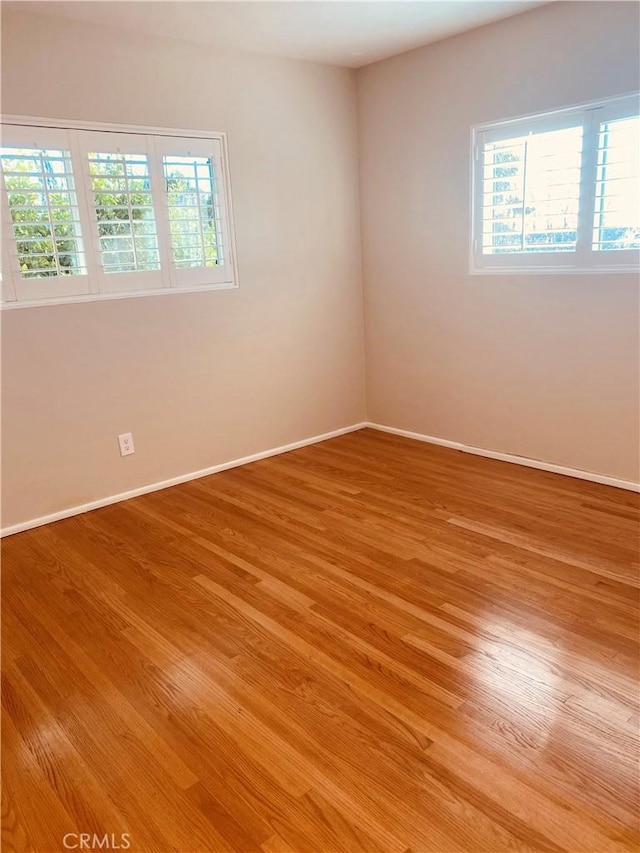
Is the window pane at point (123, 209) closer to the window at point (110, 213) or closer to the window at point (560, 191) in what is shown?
the window at point (110, 213)

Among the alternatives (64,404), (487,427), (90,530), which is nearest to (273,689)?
(90,530)

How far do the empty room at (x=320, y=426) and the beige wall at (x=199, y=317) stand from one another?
0.06 feet

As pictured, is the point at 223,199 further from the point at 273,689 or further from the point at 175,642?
the point at 273,689

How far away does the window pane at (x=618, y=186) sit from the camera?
9.93 ft

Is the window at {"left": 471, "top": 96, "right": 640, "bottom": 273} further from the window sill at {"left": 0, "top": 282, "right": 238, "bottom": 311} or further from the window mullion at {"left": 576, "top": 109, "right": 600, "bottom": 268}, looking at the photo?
the window sill at {"left": 0, "top": 282, "right": 238, "bottom": 311}

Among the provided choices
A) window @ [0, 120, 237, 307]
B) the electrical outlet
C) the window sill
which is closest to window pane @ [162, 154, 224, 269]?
window @ [0, 120, 237, 307]

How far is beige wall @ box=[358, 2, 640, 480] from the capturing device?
3205mm

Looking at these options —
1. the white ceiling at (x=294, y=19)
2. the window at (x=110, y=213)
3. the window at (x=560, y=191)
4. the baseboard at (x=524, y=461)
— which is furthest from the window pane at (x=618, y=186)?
the window at (x=110, y=213)

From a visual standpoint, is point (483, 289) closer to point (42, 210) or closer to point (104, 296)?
point (104, 296)

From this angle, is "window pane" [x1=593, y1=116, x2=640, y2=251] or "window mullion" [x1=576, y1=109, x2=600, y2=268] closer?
"window pane" [x1=593, y1=116, x2=640, y2=251]

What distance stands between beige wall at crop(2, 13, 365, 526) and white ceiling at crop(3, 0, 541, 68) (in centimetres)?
14

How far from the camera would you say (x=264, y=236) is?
3.99 m

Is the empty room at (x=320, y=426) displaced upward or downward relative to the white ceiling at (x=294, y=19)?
downward

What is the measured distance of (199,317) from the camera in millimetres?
3775
